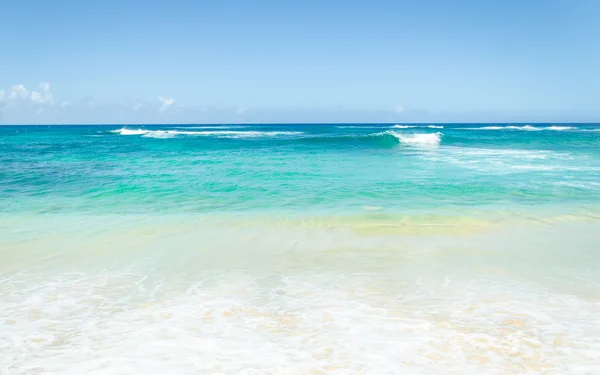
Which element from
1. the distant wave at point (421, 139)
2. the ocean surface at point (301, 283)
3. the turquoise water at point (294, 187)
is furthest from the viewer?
the distant wave at point (421, 139)

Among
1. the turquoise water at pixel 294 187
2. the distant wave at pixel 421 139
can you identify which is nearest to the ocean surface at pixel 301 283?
the turquoise water at pixel 294 187

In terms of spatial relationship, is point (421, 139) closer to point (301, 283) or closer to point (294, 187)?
point (294, 187)

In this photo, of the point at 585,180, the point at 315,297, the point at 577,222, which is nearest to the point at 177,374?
the point at 315,297

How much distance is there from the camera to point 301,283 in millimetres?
5062

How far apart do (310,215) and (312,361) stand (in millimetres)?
5491

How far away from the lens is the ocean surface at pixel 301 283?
3.44m

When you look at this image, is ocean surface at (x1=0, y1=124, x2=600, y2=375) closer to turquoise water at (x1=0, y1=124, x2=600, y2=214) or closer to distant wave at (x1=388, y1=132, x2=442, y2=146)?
turquoise water at (x1=0, y1=124, x2=600, y2=214)

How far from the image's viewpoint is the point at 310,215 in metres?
8.78

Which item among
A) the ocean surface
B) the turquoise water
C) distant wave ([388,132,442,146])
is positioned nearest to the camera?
the ocean surface

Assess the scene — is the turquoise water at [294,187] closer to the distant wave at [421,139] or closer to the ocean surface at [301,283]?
the ocean surface at [301,283]

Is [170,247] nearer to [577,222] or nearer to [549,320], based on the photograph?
[549,320]

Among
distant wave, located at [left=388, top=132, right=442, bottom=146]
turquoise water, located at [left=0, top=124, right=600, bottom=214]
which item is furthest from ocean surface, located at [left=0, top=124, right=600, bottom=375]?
distant wave, located at [left=388, top=132, right=442, bottom=146]

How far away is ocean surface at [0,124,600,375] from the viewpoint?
344 centimetres

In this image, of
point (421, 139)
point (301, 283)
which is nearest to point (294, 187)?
point (301, 283)
